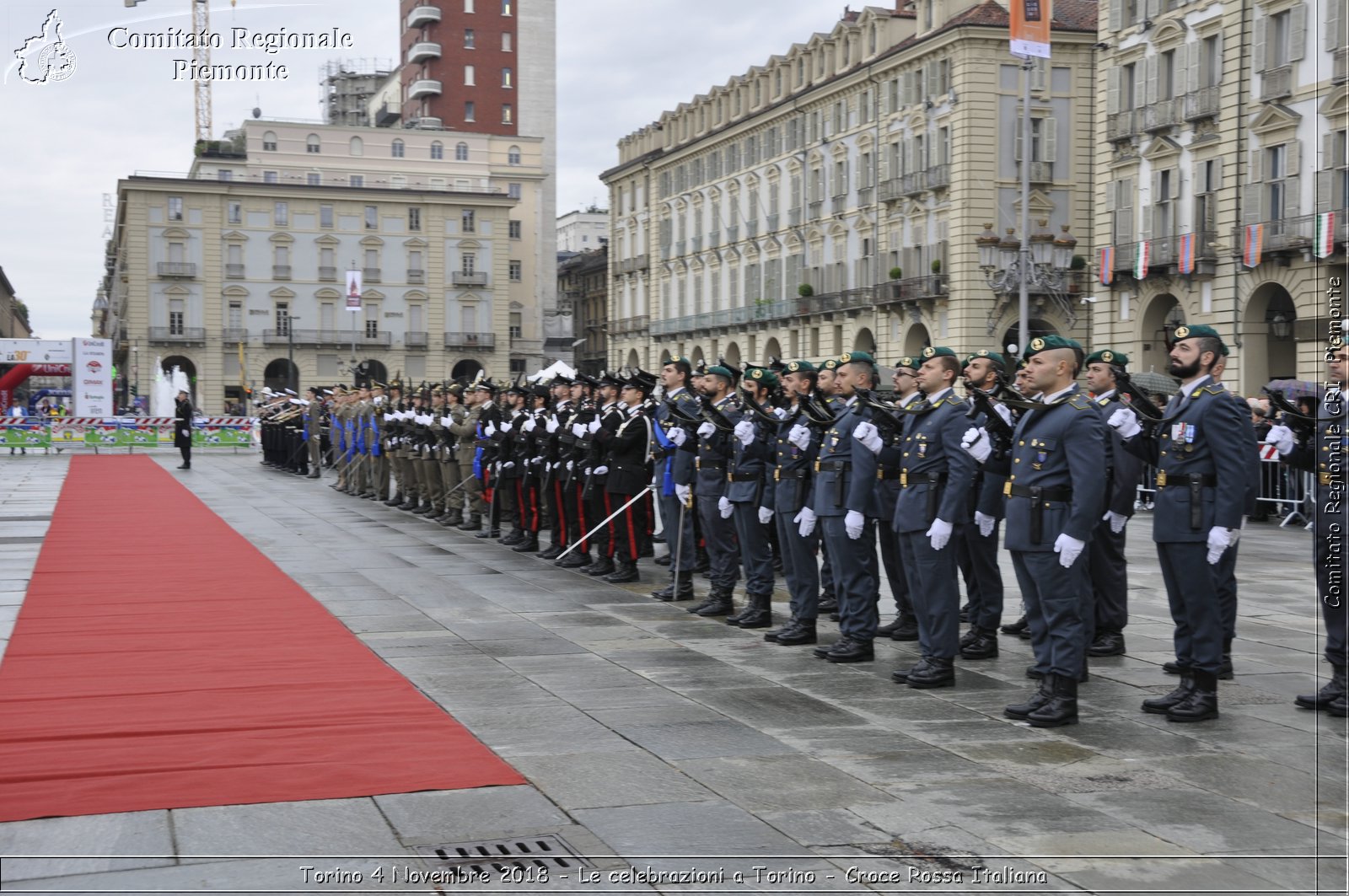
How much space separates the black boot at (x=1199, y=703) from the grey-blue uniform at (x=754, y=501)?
3660 mm

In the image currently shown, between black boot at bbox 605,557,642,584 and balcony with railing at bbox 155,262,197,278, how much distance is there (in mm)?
73274

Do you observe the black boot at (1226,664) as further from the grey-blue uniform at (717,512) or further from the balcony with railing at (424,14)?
the balcony with railing at (424,14)

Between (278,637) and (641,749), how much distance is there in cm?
405

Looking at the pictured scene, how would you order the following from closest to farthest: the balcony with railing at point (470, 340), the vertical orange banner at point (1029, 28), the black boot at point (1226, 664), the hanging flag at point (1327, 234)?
the black boot at point (1226, 664), the vertical orange banner at point (1029, 28), the hanging flag at point (1327, 234), the balcony with railing at point (470, 340)

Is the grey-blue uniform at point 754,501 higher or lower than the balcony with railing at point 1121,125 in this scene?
lower

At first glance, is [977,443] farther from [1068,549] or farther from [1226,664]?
[1226,664]

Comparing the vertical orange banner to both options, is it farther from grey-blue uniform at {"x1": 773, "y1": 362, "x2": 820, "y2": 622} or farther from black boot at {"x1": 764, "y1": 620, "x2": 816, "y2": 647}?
black boot at {"x1": 764, "y1": 620, "x2": 816, "y2": 647}

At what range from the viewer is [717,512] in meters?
11.4

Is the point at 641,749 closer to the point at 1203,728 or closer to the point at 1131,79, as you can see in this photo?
the point at 1203,728

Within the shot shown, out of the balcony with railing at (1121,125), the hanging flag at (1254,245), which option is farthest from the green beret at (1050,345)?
the balcony with railing at (1121,125)

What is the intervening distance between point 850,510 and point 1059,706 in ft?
7.45

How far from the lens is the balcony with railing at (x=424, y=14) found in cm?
9369

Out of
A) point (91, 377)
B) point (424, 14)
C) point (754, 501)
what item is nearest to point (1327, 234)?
point (754, 501)

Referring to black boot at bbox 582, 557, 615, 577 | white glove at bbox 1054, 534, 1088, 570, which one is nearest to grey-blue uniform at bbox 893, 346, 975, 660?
white glove at bbox 1054, 534, 1088, 570
